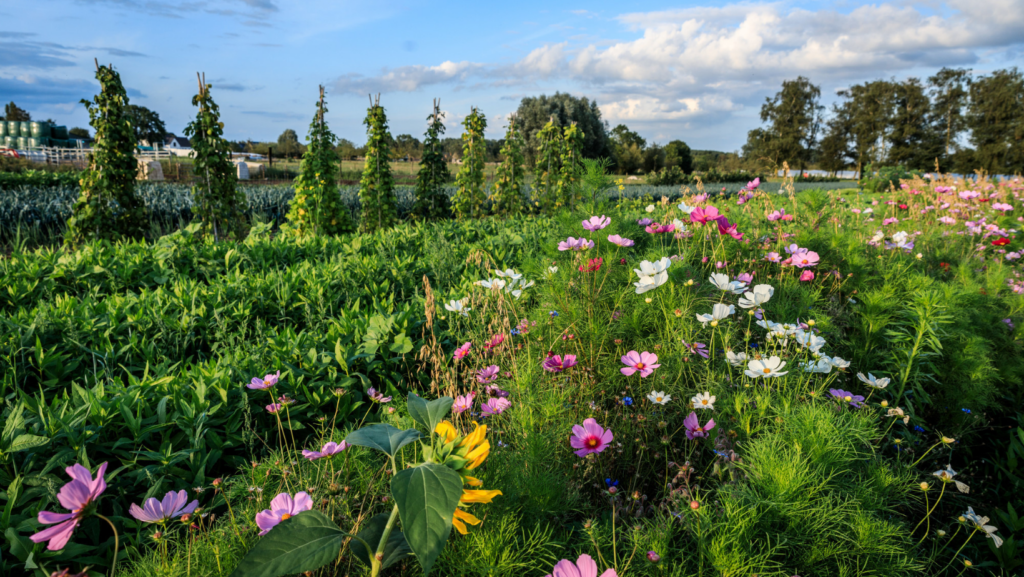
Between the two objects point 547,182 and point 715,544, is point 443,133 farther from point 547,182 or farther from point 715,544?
point 715,544

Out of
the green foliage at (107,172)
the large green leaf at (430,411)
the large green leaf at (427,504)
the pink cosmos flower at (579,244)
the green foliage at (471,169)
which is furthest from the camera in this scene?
the green foliage at (471,169)

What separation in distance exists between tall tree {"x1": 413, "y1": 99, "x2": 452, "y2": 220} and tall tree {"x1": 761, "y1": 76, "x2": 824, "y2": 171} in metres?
49.4

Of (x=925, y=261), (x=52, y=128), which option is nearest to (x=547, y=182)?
(x=925, y=261)

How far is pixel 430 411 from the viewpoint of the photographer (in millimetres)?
1044

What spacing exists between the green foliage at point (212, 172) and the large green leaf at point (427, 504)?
688 centimetres

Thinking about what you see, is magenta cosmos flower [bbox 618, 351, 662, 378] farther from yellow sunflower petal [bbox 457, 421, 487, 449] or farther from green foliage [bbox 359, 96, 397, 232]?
green foliage [bbox 359, 96, 397, 232]

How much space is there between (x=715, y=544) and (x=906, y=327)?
7.69ft

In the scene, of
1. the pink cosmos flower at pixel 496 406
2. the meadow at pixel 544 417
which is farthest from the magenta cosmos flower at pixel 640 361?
the pink cosmos flower at pixel 496 406

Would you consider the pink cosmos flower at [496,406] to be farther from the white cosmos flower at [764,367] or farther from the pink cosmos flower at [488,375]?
the white cosmos flower at [764,367]

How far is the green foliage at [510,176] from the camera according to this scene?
9.65 meters

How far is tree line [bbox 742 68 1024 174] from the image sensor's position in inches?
1545

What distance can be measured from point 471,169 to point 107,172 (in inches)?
217

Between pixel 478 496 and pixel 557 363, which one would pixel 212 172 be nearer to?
pixel 557 363

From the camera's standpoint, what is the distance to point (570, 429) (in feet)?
5.51
